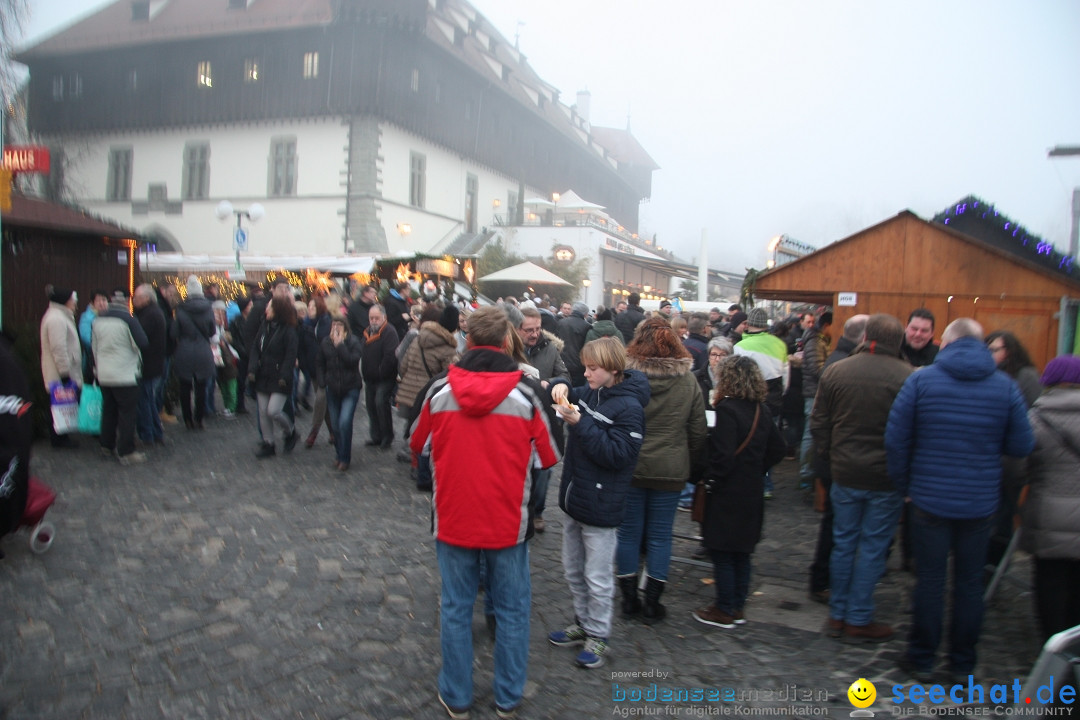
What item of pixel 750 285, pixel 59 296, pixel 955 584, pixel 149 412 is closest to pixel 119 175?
pixel 149 412

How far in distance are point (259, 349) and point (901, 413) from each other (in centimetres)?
610

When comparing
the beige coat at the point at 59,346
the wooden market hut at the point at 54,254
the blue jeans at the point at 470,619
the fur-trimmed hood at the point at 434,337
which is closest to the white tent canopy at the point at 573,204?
the wooden market hut at the point at 54,254

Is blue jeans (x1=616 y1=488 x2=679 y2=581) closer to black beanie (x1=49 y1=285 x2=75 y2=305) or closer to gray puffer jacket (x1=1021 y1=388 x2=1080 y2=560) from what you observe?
gray puffer jacket (x1=1021 y1=388 x2=1080 y2=560)

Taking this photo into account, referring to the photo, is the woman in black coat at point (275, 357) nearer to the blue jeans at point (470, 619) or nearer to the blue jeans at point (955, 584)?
the blue jeans at point (470, 619)

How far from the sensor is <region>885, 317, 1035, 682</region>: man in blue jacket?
11.7 feet

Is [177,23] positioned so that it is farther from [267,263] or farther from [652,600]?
[652,600]

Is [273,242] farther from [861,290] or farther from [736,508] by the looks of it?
[736,508]

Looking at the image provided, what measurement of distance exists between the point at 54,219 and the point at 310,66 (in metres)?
22.3

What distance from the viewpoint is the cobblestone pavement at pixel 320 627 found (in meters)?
3.39

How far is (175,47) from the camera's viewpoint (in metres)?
32.0

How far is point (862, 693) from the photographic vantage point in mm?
3627

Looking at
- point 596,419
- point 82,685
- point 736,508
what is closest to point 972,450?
point 736,508

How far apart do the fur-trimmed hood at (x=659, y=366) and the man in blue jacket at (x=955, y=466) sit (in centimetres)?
120

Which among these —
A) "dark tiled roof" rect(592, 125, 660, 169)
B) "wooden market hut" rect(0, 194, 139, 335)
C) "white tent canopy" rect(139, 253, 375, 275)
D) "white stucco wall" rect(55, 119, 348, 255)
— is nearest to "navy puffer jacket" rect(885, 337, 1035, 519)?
"wooden market hut" rect(0, 194, 139, 335)
